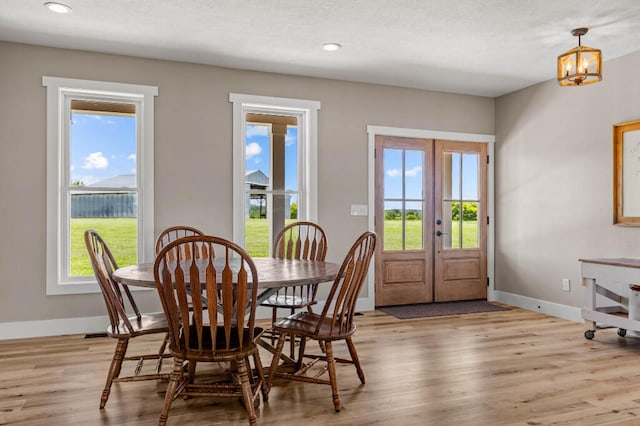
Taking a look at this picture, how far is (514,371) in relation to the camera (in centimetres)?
317

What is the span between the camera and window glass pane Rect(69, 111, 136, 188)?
169 inches

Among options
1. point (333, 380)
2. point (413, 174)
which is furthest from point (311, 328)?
point (413, 174)

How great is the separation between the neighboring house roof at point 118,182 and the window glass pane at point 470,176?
3.80 m

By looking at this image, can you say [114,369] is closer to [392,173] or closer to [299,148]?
[299,148]

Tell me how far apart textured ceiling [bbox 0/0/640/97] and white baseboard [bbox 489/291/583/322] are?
245 centimetres

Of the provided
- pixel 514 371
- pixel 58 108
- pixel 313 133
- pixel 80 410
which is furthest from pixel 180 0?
pixel 514 371

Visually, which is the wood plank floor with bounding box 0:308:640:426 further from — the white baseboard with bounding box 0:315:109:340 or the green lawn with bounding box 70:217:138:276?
the green lawn with bounding box 70:217:138:276

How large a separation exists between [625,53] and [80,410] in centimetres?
507

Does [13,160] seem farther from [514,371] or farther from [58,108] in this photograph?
[514,371]

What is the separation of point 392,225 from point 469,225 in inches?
42.4

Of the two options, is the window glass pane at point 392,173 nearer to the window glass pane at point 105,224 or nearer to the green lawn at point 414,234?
the green lawn at point 414,234

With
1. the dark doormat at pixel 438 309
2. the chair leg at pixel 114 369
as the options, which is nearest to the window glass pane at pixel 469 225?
the dark doormat at pixel 438 309

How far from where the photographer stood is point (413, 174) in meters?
5.52

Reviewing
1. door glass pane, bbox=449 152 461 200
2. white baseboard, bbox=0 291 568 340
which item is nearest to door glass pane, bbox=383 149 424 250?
door glass pane, bbox=449 152 461 200
